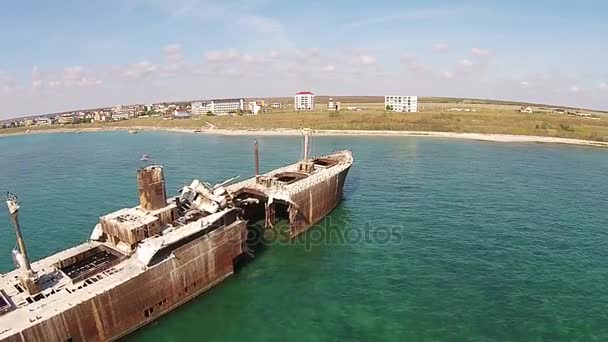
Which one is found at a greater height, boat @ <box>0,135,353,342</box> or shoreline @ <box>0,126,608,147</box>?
shoreline @ <box>0,126,608,147</box>

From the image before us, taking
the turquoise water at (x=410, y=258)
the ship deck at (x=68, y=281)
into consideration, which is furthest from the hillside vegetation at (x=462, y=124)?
the ship deck at (x=68, y=281)

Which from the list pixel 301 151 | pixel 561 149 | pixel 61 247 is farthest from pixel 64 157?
pixel 561 149

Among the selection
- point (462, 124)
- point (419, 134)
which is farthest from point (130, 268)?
point (462, 124)

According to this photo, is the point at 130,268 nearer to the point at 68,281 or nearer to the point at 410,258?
the point at 68,281

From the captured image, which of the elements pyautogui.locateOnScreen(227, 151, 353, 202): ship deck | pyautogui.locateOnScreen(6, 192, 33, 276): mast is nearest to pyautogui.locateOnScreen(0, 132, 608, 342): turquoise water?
pyautogui.locateOnScreen(227, 151, 353, 202): ship deck

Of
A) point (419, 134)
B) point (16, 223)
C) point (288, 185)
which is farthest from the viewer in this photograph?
point (419, 134)

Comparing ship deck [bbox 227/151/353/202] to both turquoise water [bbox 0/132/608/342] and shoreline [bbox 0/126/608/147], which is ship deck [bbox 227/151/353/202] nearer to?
turquoise water [bbox 0/132/608/342]

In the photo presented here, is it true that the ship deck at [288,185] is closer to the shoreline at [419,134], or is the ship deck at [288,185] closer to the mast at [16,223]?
the mast at [16,223]
